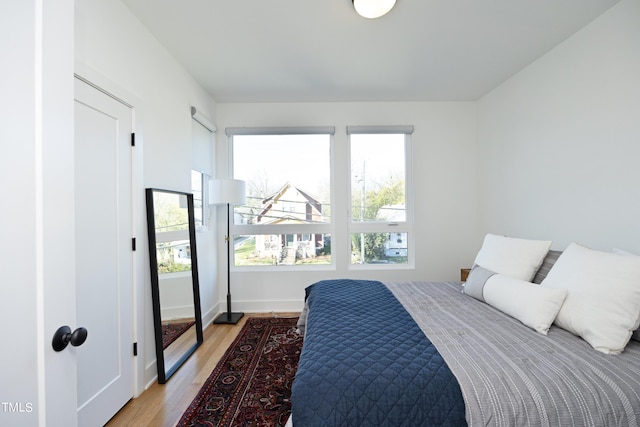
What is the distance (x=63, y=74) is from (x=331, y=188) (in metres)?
2.92

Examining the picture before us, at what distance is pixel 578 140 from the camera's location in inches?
85.9

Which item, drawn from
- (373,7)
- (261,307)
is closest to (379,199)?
(261,307)

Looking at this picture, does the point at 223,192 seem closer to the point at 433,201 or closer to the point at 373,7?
the point at 373,7

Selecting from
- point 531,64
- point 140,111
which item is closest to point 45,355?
point 140,111

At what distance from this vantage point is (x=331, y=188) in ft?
11.7

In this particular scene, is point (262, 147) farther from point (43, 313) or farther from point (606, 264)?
point (606, 264)

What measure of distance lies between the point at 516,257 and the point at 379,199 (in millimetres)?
1803

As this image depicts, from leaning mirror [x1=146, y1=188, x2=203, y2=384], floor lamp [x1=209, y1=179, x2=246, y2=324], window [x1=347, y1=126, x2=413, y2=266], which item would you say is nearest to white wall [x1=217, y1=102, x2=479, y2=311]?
window [x1=347, y1=126, x2=413, y2=266]

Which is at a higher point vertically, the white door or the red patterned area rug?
the white door

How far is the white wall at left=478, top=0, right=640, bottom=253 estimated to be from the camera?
1.84 metres

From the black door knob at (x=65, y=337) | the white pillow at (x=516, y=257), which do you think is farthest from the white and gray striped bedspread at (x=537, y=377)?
the black door knob at (x=65, y=337)

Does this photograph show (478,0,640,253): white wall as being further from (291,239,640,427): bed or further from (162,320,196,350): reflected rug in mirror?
(162,320,196,350): reflected rug in mirror

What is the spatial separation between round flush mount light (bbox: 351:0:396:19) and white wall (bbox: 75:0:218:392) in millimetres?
1570

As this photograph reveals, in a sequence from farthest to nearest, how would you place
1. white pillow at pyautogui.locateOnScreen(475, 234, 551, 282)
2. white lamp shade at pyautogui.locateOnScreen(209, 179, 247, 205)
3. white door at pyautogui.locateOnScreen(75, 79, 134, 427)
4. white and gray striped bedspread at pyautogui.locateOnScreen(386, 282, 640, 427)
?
white lamp shade at pyautogui.locateOnScreen(209, 179, 247, 205) < white pillow at pyautogui.locateOnScreen(475, 234, 551, 282) < white door at pyautogui.locateOnScreen(75, 79, 134, 427) < white and gray striped bedspread at pyautogui.locateOnScreen(386, 282, 640, 427)
